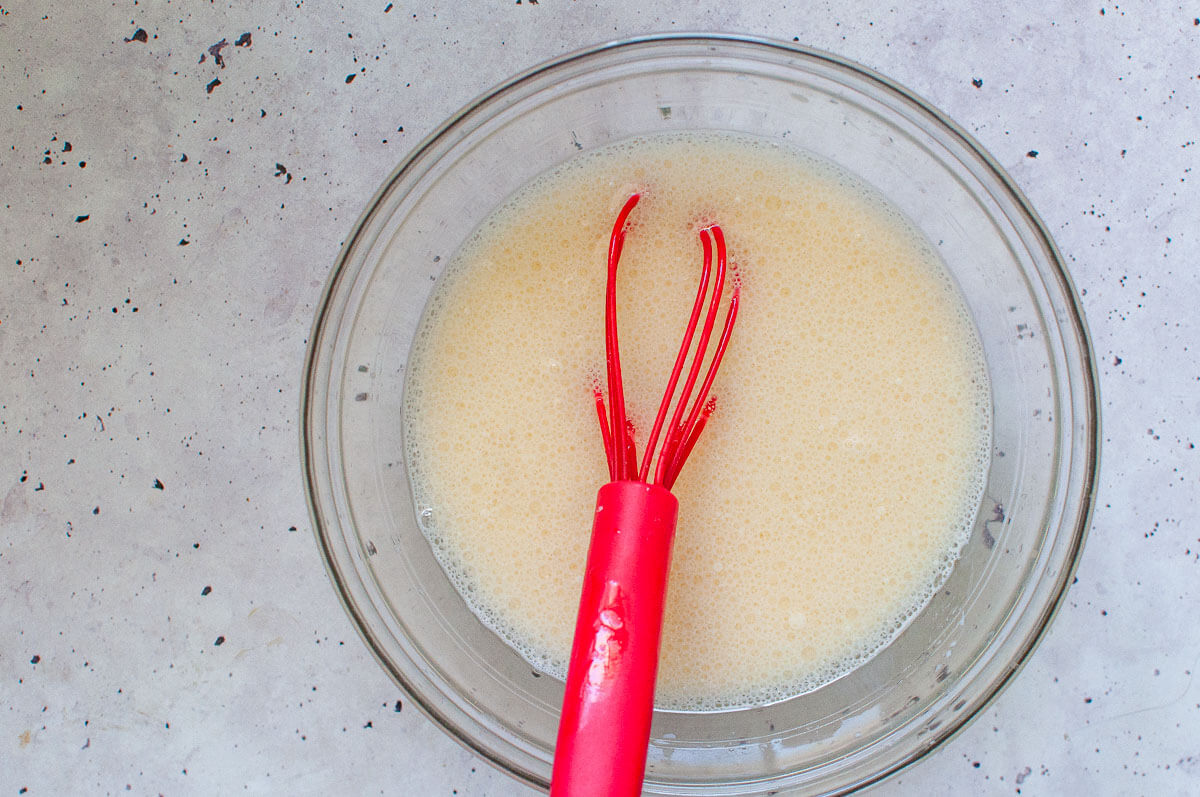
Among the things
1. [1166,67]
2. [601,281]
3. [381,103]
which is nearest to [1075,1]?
[1166,67]

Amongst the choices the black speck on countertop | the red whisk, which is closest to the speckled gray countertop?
the black speck on countertop

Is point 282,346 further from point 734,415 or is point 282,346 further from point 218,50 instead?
point 734,415

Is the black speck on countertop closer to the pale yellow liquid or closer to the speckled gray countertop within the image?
the speckled gray countertop

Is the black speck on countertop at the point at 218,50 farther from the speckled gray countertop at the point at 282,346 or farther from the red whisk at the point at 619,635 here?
the red whisk at the point at 619,635

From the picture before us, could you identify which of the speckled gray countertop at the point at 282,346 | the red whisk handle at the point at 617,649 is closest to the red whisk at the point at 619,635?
the red whisk handle at the point at 617,649

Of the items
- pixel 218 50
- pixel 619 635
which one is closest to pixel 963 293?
pixel 619 635

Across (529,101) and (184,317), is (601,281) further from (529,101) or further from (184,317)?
(184,317)
